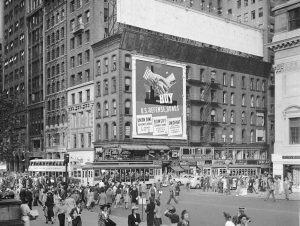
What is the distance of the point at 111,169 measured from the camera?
49812 millimetres

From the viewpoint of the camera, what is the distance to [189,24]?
237ft

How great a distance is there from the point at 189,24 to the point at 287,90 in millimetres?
31145

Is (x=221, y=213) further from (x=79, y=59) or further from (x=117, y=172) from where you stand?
(x=79, y=59)

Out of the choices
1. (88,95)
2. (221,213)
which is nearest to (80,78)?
(88,95)

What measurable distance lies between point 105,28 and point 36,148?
28.0m

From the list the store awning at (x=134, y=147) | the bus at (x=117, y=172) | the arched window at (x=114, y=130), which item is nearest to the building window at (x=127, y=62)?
the arched window at (x=114, y=130)

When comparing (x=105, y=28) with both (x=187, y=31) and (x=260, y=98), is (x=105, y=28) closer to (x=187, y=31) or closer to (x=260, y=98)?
(x=187, y=31)

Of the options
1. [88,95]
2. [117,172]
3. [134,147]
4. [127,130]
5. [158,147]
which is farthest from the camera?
[88,95]

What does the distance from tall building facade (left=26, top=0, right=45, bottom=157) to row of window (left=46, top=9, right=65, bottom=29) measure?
3.33 m

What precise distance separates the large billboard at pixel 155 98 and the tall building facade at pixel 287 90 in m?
23.3

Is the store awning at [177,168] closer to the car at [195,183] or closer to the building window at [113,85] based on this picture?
the building window at [113,85]

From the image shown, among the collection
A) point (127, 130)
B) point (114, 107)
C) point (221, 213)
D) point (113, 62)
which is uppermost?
point (113, 62)

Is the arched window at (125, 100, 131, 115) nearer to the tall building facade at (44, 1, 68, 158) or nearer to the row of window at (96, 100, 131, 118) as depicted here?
the row of window at (96, 100, 131, 118)

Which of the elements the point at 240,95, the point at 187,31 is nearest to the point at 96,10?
the point at 187,31
